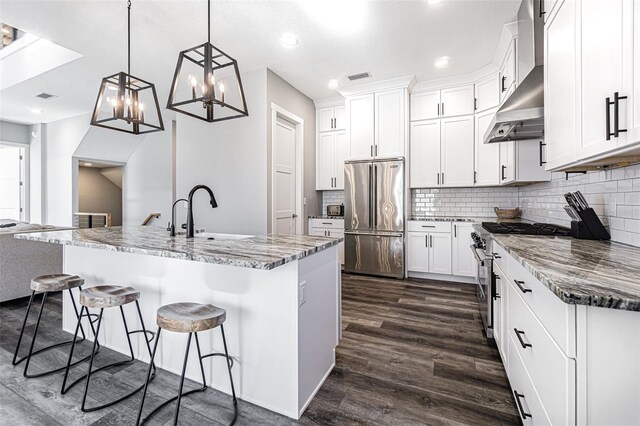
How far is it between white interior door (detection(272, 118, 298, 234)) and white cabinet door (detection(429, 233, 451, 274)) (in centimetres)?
210

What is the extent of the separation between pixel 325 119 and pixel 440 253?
2.93 meters

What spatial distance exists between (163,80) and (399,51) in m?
3.34

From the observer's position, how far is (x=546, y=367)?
1.13 meters

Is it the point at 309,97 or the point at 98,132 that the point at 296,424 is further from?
the point at 98,132

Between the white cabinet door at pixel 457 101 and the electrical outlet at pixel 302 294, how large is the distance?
389cm

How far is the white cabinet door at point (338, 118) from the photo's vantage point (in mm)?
5246

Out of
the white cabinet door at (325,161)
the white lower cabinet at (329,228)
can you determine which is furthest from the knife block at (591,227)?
the white cabinet door at (325,161)

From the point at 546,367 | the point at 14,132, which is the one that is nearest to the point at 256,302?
the point at 546,367

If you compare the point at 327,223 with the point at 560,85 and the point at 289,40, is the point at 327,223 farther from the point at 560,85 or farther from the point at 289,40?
the point at 560,85

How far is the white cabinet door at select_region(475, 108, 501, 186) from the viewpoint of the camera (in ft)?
13.6

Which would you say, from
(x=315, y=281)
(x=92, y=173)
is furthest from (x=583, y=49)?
(x=92, y=173)

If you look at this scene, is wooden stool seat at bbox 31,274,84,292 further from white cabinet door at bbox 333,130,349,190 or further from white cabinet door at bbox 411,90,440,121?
white cabinet door at bbox 411,90,440,121

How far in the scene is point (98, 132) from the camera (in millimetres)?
6152

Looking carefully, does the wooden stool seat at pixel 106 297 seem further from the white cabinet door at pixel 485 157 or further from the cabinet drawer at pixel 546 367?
the white cabinet door at pixel 485 157
